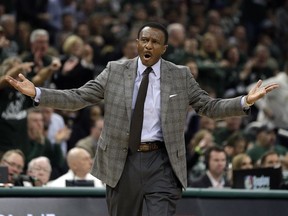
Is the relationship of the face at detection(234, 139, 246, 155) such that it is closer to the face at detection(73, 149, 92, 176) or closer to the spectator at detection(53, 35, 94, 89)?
the spectator at detection(53, 35, 94, 89)

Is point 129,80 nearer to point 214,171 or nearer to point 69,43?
point 214,171

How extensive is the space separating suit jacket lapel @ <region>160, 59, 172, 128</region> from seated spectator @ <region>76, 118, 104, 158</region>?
4.77 metres

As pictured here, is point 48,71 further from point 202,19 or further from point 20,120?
point 202,19

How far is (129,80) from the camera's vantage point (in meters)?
8.05

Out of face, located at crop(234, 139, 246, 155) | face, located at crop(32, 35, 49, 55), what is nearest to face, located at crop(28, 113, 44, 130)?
face, located at crop(32, 35, 49, 55)

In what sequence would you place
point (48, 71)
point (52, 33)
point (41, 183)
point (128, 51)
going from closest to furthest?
point (41, 183) → point (48, 71) → point (128, 51) → point (52, 33)

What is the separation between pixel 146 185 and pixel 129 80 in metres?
0.80

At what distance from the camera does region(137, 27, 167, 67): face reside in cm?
798

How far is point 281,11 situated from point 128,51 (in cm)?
715

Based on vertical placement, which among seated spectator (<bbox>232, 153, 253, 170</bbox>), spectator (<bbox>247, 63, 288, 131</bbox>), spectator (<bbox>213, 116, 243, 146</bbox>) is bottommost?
seated spectator (<bbox>232, 153, 253, 170</bbox>)

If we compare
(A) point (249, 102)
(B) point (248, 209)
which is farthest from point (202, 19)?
(A) point (249, 102)

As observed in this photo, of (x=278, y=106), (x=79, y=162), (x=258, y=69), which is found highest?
(x=258, y=69)

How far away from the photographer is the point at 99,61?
17.2 m

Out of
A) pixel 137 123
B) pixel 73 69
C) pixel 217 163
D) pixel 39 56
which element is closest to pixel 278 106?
pixel 73 69
